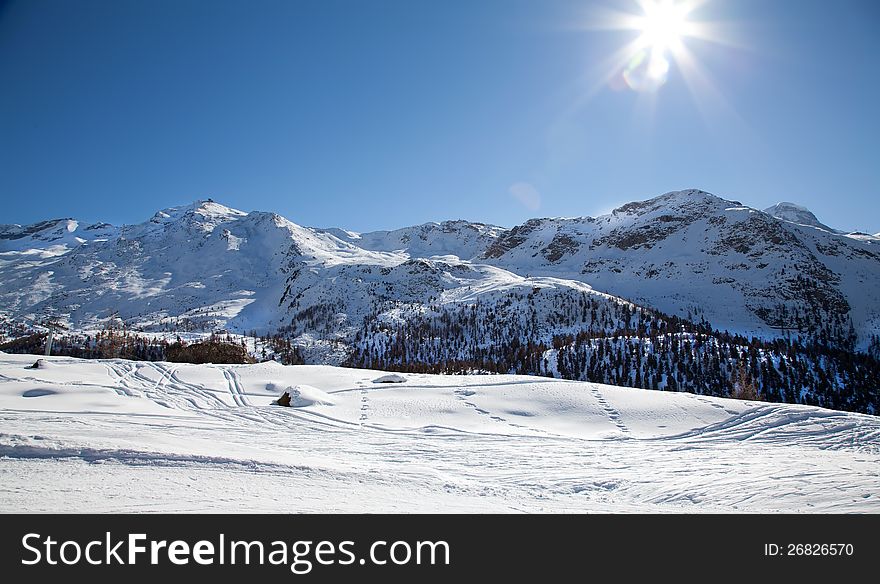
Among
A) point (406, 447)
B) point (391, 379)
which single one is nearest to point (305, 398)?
point (391, 379)

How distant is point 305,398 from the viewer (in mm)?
20016

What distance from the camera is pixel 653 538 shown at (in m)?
6.53

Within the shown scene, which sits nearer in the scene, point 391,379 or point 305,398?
point 305,398

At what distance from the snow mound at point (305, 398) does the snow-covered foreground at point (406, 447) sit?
9 centimetres

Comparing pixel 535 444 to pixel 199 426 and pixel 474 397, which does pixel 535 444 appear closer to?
pixel 474 397

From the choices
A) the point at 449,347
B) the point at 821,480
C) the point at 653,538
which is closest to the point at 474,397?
the point at 821,480

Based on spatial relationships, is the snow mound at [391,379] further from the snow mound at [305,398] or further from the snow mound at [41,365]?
the snow mound at [41,365]

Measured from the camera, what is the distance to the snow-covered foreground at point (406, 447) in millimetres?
8062

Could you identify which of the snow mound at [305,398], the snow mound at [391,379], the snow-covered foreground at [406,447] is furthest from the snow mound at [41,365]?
the snow mound at [391,379]

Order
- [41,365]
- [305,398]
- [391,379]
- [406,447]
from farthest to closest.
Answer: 1. [391,379]
2. [41,365]
3. [305,398]
4. [406,447]

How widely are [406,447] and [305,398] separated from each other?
830cm

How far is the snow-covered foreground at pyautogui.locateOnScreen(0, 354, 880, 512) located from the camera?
8.06 meters

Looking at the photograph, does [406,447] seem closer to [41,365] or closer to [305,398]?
[305,398]

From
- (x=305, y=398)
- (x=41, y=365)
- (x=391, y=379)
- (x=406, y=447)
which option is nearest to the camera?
(x=406, y=447)
